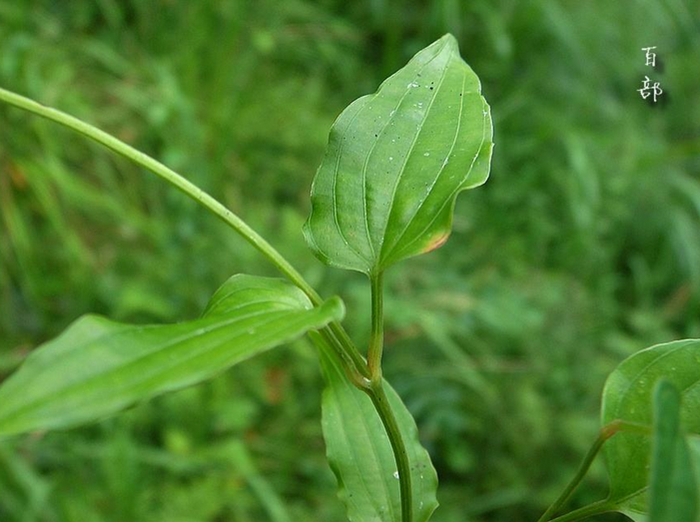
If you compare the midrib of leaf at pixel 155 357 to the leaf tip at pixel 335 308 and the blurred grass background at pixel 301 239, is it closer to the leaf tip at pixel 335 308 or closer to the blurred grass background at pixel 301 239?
the leaf tip at pixel 335 308

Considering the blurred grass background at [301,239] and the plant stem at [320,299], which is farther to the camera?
the blurred grass background at [301,239]

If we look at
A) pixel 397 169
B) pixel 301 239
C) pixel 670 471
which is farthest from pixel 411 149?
pixel 301 239

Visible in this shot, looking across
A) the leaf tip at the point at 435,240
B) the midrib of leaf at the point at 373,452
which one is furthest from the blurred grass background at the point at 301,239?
the leaf tip at the point at 435,240

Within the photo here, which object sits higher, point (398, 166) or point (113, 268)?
point (398, 166)

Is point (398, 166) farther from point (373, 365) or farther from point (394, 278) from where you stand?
point (394, 278)

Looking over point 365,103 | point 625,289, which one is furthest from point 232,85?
point 365,103

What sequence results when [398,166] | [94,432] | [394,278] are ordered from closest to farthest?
[398,166]
[94,432]
[394,278]
